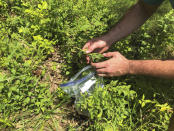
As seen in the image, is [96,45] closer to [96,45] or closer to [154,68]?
[96,45]

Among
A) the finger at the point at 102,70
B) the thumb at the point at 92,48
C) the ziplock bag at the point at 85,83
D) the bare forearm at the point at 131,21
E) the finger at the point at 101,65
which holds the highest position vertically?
the bare forearm at the point at 131,21

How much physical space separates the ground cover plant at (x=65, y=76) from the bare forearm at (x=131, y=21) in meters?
0.40

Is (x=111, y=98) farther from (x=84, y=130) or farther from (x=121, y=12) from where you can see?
(x=121, y=12)

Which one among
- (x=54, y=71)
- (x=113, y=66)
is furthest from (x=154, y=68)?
(x=54, y=71)

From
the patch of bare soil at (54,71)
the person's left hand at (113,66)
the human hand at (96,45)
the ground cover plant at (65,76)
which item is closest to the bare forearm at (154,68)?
the person's left hand at (113,66)

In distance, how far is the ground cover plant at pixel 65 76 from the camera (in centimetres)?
197

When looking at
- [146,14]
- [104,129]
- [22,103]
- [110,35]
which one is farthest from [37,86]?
[146,14]

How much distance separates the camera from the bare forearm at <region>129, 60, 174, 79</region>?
1.59m

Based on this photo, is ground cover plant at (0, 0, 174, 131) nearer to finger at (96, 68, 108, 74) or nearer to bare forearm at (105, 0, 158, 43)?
finger at (96, 68, 108, 74)

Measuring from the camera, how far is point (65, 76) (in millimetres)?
2582

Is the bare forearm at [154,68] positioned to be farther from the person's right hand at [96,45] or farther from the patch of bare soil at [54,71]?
the patch of bare soil at [54,71]

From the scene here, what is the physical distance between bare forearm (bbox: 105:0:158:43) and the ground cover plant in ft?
1.30

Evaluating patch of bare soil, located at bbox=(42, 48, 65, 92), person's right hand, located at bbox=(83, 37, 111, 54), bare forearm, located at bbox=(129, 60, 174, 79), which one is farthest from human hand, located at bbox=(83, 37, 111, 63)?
patch of bare soil, located at bbox=(42, 48, 65, 92)

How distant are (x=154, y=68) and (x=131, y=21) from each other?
2.41 ft
